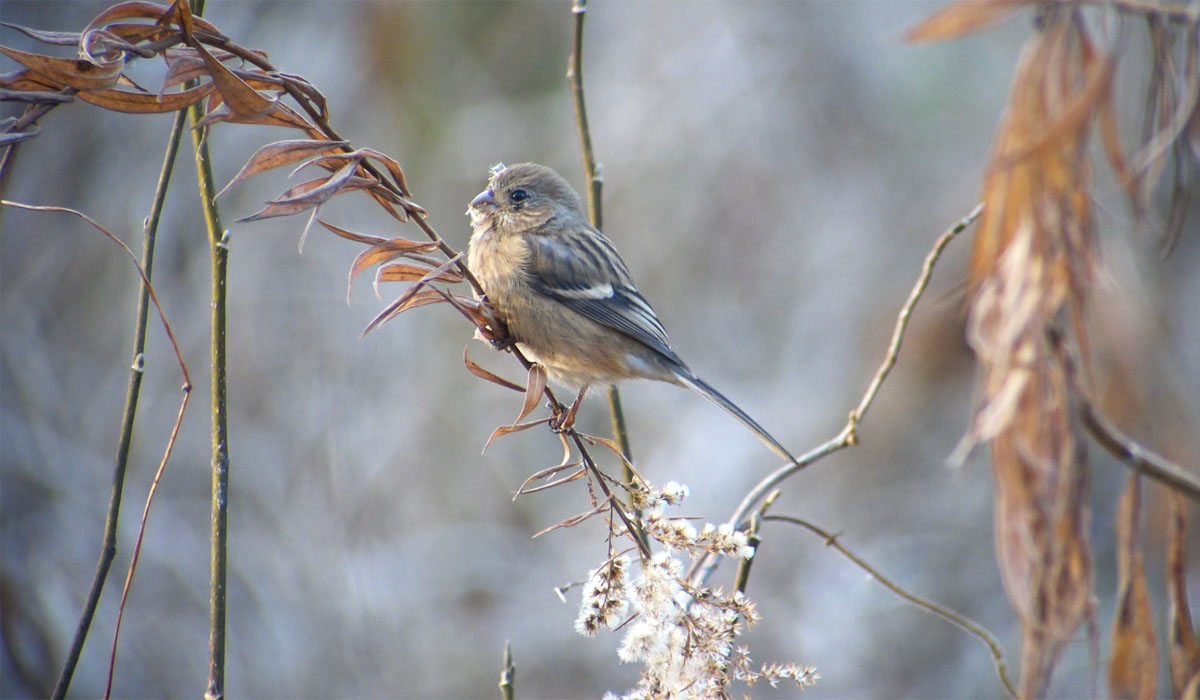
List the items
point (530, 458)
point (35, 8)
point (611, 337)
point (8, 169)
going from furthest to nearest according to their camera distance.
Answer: point (530, 458) < point (35, 8) < point (611, 337) < point (8, 169)

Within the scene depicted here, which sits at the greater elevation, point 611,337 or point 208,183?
point 611,337

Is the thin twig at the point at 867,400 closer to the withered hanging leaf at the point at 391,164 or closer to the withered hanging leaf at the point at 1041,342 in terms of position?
the withered hanging leaf at the point at 1041,342

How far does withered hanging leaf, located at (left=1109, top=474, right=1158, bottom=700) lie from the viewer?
1871 mm

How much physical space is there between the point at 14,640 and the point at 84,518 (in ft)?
4.62

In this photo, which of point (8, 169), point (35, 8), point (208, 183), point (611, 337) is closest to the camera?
point (8, 169)

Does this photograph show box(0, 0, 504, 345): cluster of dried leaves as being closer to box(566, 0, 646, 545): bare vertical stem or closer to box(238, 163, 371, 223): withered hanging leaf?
box(238, 163, 371, 223): withered hanging leaf

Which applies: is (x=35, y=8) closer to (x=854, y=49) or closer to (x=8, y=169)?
(x=8, y=169)

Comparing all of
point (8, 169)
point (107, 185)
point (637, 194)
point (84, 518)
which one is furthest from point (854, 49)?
point (8, 169)

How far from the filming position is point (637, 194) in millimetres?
8547

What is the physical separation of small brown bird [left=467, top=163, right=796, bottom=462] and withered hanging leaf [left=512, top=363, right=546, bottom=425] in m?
1.74

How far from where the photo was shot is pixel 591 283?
15.1ft

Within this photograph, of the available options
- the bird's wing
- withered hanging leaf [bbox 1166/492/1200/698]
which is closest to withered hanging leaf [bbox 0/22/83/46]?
withered hanging leaf [bbox 1166/492/1200/698]

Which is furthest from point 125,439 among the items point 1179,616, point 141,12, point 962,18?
point 1179,616

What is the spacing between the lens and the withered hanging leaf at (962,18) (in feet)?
4.49
